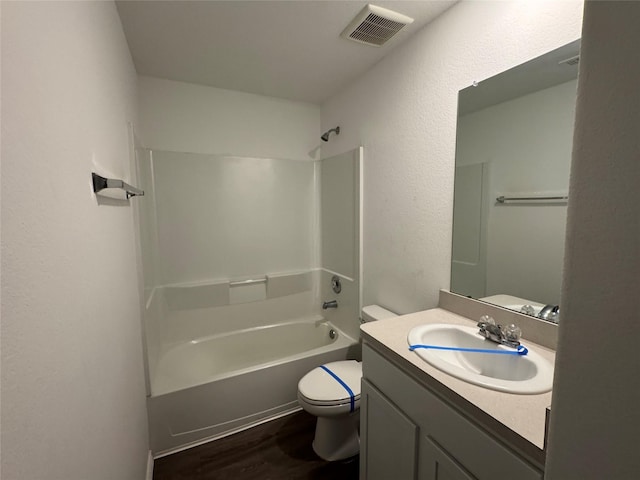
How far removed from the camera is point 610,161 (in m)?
0.32

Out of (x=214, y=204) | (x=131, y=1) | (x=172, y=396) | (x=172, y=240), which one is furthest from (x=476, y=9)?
(x=172, y=396)

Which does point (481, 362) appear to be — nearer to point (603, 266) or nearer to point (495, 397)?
point (495, 397)

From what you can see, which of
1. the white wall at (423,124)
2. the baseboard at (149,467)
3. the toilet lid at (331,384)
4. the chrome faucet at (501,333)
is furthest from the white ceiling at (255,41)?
the baseboard at (149,467)

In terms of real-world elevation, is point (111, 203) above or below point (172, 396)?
above

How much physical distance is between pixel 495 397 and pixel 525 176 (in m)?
0.89

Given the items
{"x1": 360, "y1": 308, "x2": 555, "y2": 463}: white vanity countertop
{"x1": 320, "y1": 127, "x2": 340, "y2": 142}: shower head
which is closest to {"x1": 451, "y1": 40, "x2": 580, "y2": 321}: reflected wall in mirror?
{"x1": 360, "y1": 308, "x2": 555, "y2": 463}: white vanity countertop

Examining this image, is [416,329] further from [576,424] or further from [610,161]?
[610,161]

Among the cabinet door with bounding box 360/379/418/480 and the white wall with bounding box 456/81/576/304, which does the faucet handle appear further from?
the cabinet door with bounding box 360/379/418/480

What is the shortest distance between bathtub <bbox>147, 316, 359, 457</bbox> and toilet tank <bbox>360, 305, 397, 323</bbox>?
0.42m

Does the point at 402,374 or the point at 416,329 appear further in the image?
the point at 416,329

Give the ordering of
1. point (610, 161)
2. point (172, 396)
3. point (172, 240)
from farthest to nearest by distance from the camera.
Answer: point (172, 240) < point (172, 396) < point (610, 161)

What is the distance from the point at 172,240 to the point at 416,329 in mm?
1940

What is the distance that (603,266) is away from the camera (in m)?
0.33

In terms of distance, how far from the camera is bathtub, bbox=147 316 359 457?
1.68 m
